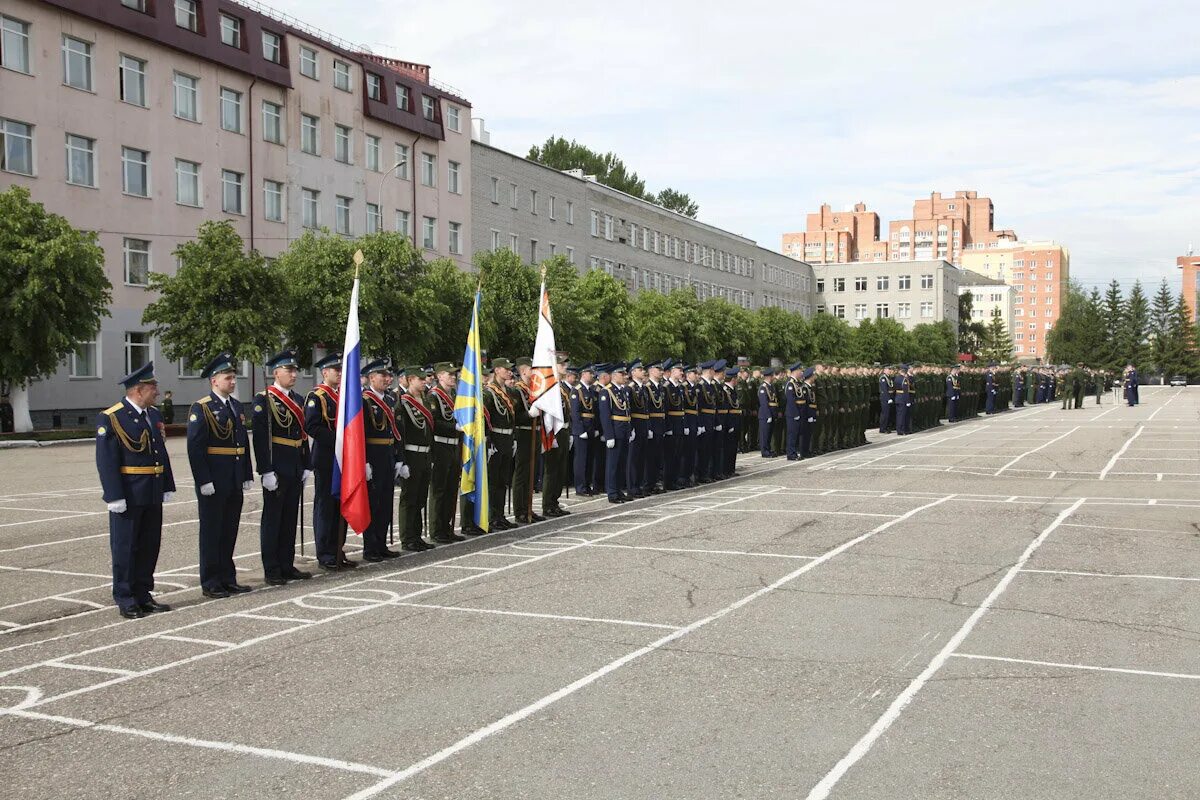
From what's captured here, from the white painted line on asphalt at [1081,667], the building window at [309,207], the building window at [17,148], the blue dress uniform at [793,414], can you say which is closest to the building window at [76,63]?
the building window at [17,148]

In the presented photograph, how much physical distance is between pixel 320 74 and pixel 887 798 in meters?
46.9

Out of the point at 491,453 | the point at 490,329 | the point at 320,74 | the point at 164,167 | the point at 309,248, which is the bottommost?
the point at 491,453

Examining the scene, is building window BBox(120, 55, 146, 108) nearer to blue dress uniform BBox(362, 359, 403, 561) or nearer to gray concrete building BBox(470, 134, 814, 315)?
gray concrete building BBox(470, 134, 814, 315)

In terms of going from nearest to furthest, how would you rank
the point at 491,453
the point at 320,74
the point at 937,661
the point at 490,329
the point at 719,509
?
the point at 937,661 < the point at 491,453 < the point at 719,509 < the point at 490,329 < the point at 320,74

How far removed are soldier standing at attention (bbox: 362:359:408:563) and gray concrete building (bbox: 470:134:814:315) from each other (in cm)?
4488

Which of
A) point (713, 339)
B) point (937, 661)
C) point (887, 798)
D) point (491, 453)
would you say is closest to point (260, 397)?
point (491, 453)

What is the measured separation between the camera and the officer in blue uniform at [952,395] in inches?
1592

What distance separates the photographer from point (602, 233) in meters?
72.1

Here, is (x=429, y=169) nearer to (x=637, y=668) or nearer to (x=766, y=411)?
(x=766, y=411)

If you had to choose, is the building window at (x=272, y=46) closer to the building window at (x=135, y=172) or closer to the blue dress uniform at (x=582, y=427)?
the building window at (x=135, y=172)

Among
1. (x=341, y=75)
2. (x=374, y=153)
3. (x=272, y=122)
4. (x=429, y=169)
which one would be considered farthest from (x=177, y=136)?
(x=429, y=169)

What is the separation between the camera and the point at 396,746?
5691mm

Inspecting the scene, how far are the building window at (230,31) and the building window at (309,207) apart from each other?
6.57m

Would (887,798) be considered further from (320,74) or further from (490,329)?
(320,74)
